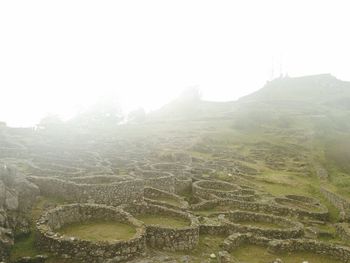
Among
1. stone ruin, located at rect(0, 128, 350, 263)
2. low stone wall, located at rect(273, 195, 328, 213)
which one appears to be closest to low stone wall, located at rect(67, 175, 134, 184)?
stone ruin, located at rect(0, 128, 350, 263)

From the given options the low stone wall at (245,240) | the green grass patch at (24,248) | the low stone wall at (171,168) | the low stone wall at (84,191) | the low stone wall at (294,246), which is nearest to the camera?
the green grass patch at (24,248)

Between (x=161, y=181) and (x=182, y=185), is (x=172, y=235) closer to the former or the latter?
(x=161, y=181)

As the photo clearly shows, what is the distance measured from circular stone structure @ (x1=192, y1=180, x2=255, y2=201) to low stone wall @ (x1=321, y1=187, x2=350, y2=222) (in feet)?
29.5

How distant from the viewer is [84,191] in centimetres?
2945

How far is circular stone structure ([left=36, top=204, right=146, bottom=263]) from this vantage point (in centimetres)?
2025

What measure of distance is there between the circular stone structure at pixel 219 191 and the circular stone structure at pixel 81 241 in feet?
59.1

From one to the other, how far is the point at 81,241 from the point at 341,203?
1287 inches

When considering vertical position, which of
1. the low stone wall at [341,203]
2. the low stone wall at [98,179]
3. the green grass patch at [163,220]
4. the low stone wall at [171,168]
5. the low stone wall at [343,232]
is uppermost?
the low stone wall at [98,179]

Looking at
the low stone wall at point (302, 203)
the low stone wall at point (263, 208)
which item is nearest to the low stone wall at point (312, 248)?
the low stone wall at point (263, 208)

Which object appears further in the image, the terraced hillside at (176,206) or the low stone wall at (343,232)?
the low stone wall at (343,232)

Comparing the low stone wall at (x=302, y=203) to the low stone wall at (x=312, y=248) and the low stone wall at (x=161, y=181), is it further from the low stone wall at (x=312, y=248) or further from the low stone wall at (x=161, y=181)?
the low stone wall at (x=312, y=248)

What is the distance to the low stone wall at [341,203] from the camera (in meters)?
40.1

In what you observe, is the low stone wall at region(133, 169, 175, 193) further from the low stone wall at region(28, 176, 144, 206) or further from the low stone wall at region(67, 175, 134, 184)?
the low stone wall at region(28, 176, 144, 206)

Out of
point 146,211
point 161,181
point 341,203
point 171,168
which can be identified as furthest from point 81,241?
point 341,203
